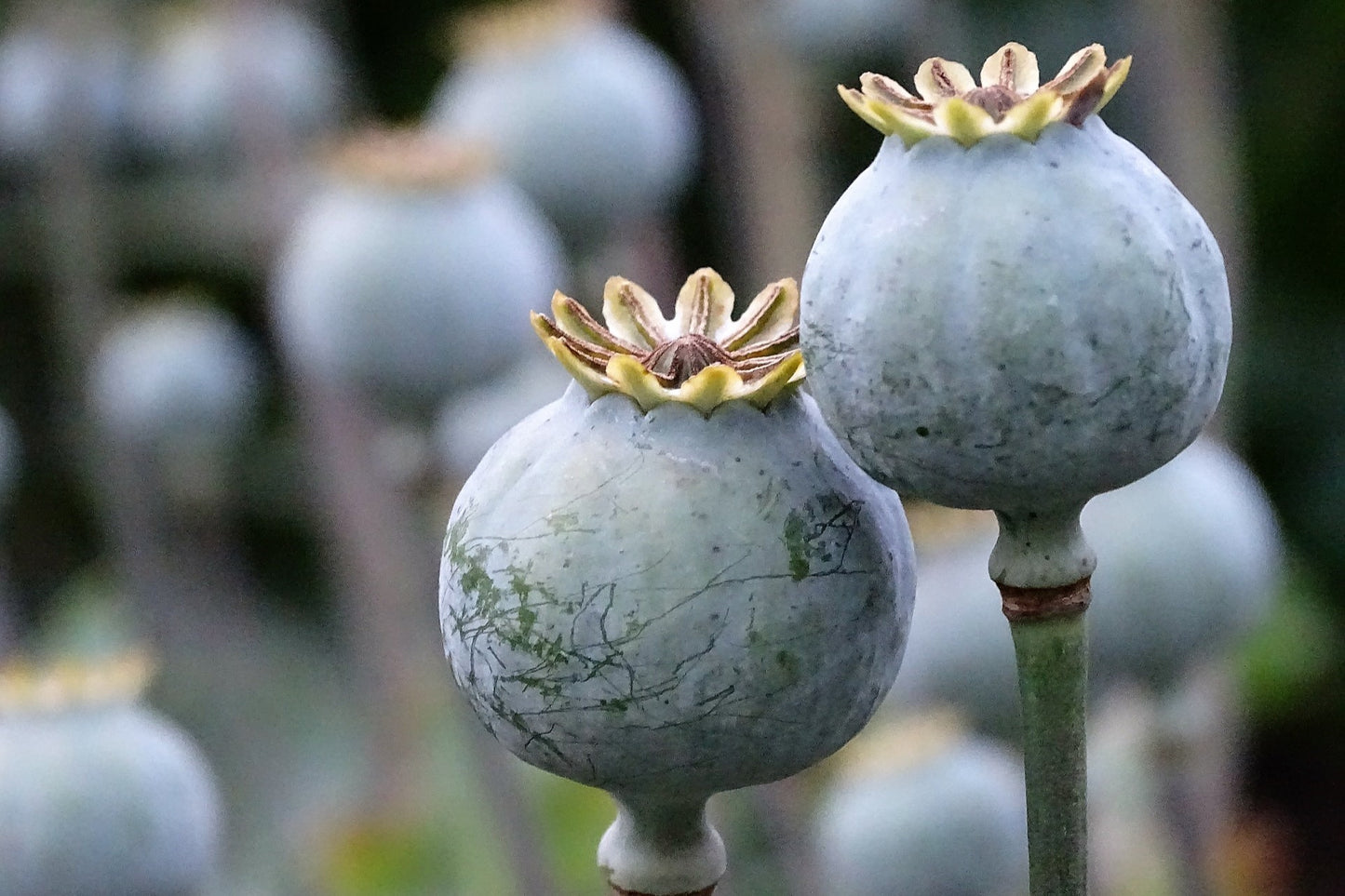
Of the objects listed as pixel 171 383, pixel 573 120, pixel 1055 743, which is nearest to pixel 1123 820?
pixel 573 120

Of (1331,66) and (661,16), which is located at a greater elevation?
(661,16)

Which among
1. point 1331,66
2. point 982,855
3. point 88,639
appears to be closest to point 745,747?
point 982,855

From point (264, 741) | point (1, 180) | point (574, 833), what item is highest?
point (1, 180)

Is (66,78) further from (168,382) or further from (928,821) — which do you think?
(928,821)

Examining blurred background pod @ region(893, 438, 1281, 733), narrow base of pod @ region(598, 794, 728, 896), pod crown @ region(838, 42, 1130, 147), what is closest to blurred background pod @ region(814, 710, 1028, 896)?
blurred background pod @ region(893, 438, 1281, 733)

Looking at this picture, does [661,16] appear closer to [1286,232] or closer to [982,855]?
[1286,232]

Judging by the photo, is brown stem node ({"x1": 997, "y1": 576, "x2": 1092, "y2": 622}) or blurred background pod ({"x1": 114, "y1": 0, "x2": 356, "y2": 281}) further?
blurred background pod ({"x1": 114, "y1": 0, "x2": 356, "y2": 281})

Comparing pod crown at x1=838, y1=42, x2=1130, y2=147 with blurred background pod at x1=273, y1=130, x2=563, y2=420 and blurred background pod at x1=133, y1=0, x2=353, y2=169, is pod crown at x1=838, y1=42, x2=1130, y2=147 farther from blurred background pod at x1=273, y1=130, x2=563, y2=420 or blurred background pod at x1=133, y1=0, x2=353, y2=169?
blurred background pod at x1=133, y1=0, x2=353, y2=169
